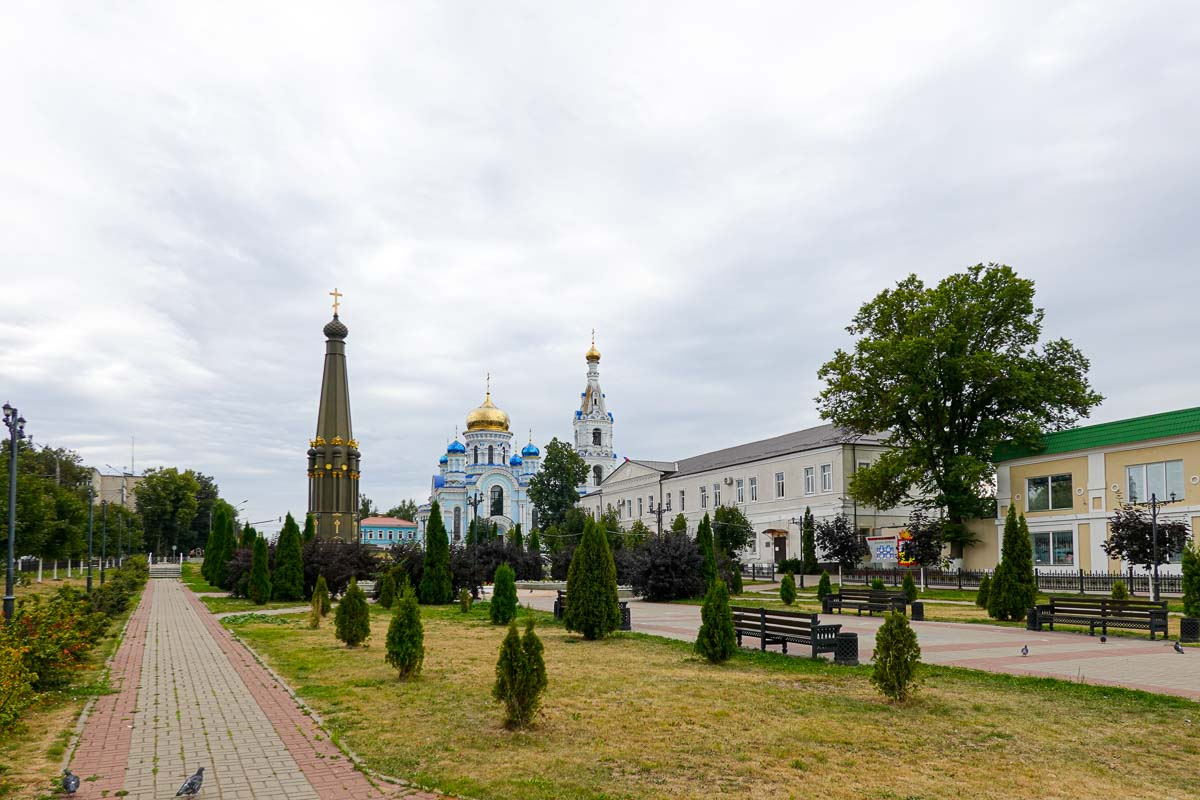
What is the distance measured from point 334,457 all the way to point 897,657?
39.5m

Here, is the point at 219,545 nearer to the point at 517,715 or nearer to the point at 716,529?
the point at 716,529

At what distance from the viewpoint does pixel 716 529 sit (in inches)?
2120

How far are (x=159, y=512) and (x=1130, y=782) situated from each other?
7857cm

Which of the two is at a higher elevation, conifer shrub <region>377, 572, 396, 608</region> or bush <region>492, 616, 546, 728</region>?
bush <region>492, 616, 546, 728</region>

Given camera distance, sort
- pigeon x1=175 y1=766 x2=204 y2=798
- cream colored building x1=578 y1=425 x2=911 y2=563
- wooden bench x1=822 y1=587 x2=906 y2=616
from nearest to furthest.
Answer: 1. pigeon x1=175 y1=766 x2=204 y2=798
2. wooden bench x1=822 y1=587 x2=906 y2=616
3. cream colored building x1=578 y1=425 x2=911 y2=563

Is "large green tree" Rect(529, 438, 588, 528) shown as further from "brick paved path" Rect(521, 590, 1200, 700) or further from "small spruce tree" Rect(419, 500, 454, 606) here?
"brick paved path" Rect(521, 590, 1200, 700)

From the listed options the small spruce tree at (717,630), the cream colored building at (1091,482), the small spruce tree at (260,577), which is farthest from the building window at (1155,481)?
the small spruce tree at (260,577)

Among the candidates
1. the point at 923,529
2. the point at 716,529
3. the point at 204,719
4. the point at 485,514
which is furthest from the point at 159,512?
the point at 204,719

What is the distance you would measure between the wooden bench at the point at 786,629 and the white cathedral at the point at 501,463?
77928 mm

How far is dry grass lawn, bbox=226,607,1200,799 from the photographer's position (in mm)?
6680

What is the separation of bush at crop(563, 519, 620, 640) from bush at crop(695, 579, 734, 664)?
3607mm

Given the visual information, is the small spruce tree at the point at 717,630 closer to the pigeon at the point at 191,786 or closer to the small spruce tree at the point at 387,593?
the pigeon at the point at 191,786

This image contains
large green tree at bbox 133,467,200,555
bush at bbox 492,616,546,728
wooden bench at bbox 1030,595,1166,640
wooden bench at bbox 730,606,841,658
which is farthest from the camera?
large green tree at bbox 133,467,200,555

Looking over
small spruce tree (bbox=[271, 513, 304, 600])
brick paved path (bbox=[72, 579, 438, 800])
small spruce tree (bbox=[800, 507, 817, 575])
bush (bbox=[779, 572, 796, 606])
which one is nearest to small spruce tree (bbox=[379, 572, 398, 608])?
small spruce tree (bbox=[271, 513, 304, 600])
